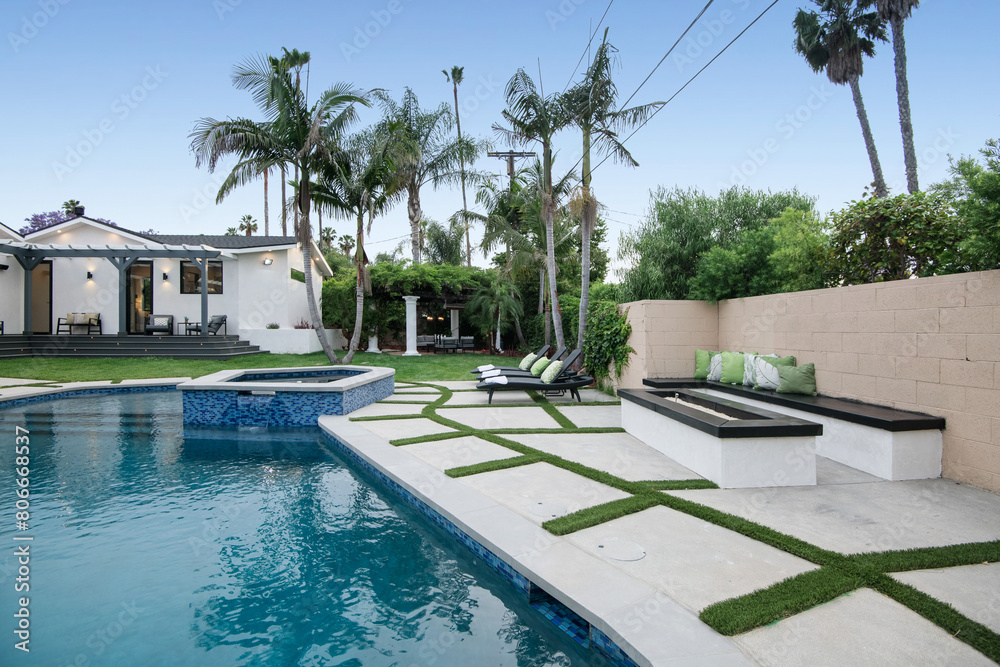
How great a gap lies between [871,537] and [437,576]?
3.06m

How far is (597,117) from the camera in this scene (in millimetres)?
11633

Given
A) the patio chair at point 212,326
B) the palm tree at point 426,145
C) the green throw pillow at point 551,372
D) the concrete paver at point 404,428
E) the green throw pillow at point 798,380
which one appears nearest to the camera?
the green throw pillow at point 798,380

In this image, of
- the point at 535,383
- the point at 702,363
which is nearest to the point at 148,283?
the point at 535,383

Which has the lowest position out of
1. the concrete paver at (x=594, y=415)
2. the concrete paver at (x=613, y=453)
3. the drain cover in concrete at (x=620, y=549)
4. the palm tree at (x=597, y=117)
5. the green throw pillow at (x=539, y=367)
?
the concrete paver at (x=613, y=453)

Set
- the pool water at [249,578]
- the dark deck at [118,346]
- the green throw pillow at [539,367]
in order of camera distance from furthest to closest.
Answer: the dark deck at [118,346] < the green throw pillow at [539,367] < the pool water at [249,578]

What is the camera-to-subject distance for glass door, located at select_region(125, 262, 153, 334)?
19.7 m

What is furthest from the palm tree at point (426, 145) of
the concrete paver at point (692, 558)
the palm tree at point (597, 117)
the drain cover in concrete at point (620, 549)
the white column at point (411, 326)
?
the drain cover in concrete at point (620, 549)

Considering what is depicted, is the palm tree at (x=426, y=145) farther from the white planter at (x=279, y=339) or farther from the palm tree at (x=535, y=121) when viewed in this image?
the palm tree at (x=535, y=121)

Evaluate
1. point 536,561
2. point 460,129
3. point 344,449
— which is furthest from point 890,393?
point 460,129

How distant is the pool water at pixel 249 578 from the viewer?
2697 mm

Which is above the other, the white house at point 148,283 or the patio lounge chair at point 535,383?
the white house at point 148,283

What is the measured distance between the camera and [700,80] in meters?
7.11

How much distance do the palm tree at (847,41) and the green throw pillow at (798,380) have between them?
487 inches

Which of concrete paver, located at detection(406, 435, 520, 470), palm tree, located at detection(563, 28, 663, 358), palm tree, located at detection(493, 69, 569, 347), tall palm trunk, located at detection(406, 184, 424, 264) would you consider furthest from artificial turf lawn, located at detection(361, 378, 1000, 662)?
tall palm trunk, located at detection(406, 184, 424, 264)
